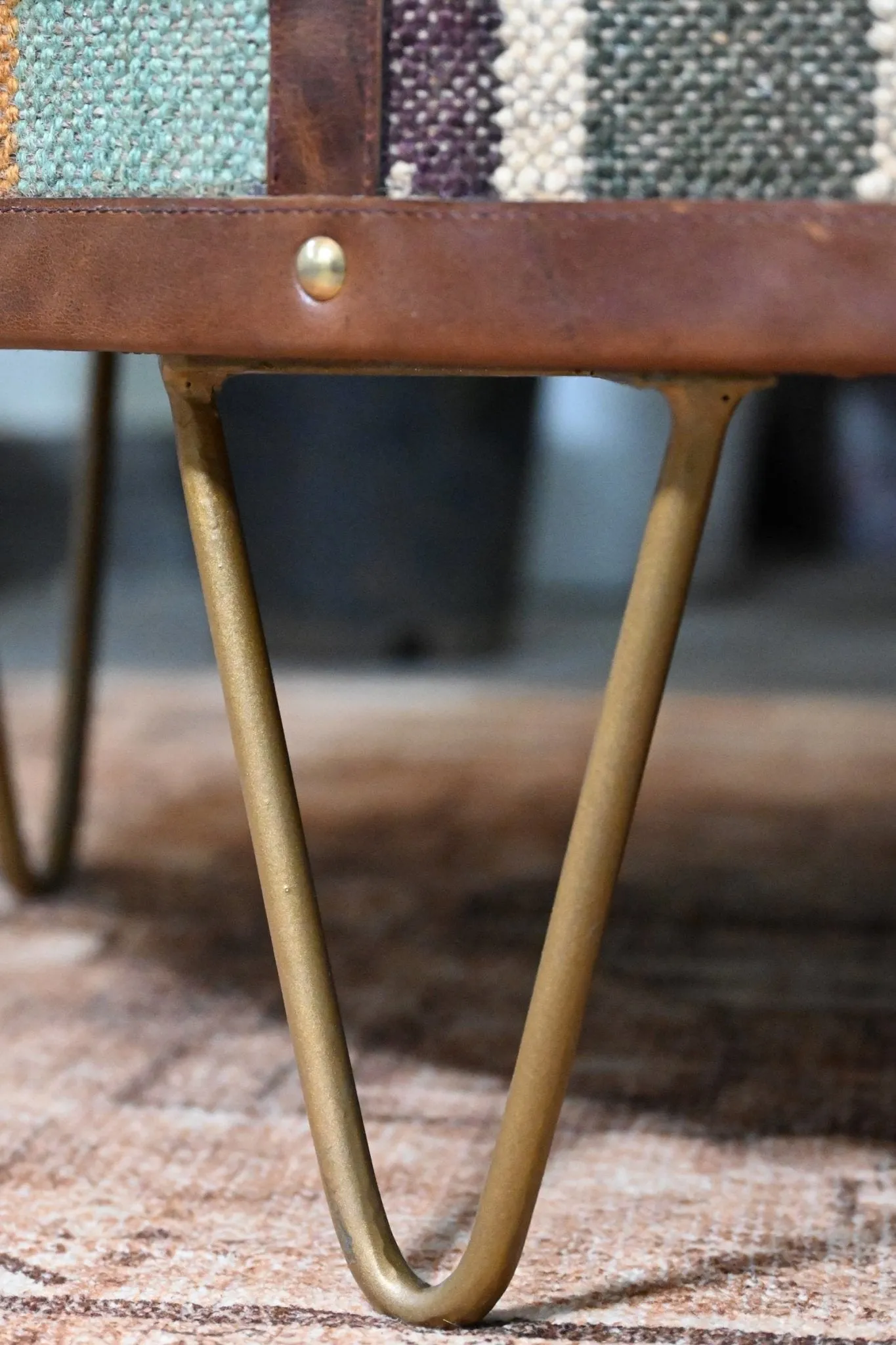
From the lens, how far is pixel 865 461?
10.6 feet

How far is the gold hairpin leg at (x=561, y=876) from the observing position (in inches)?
19.7

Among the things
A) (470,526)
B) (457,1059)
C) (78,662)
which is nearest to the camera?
(457,1059)

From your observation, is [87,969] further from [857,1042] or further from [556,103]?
[556,103]

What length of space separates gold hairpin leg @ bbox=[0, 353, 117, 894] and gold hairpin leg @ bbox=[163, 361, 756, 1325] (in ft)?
1.69

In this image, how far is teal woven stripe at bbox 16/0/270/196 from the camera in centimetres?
48

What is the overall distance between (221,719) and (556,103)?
54.1 inches

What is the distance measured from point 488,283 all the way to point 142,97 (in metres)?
0.13

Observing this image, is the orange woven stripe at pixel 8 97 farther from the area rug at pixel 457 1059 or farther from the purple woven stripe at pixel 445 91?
the area rug at pixel 457 1059

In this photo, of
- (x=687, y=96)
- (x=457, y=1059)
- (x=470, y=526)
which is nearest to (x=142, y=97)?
(x=687, y=96)

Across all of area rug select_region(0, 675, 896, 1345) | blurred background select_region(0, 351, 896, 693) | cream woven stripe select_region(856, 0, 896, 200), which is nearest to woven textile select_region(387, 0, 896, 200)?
cream woven stripe select_region(856, 0, 896, 200)

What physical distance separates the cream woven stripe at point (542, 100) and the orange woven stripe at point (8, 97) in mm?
168

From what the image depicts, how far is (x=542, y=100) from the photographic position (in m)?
0.46

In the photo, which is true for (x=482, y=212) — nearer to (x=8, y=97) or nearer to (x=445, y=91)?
(x=445, y=91)

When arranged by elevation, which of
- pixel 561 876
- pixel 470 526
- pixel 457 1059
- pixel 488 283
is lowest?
pixel 470 526
